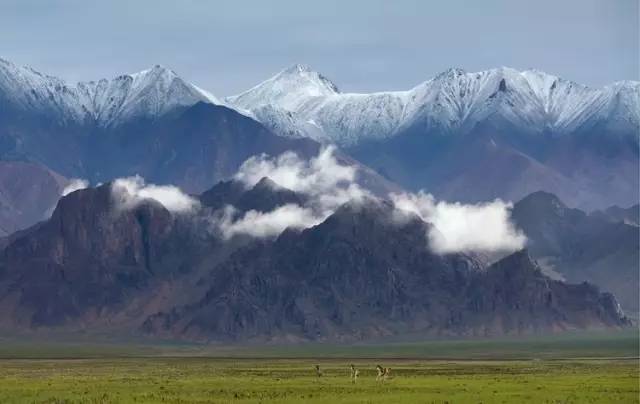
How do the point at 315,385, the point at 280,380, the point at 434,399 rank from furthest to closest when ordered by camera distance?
the point at 280,380 < the point at 315,385 < the point at 434,399

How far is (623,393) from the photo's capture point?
159375 millimetres

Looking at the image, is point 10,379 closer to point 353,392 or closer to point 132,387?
point 132,387

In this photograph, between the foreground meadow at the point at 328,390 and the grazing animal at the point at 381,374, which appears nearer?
the foreground meadow at the point at 328,390

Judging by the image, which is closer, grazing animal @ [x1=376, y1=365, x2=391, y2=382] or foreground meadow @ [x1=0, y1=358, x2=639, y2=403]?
foreground meadow @ [x1=0, y1=358, x2=639, y2=403]

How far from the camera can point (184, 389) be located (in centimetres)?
17225

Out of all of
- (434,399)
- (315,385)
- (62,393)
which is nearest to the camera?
(434,399)

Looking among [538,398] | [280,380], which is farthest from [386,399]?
[280,380]

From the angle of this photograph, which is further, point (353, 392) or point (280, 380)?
point (280, 380)

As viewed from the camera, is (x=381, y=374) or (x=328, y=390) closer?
(x=328, y=390)

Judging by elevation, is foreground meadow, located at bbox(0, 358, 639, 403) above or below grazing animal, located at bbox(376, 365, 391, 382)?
below

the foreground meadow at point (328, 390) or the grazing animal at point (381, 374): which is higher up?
the grazing animal at point (381, 374)

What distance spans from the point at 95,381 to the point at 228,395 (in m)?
33.7

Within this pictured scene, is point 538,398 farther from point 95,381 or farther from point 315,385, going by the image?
Answer: point 95,381

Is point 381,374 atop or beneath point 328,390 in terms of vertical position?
atop
